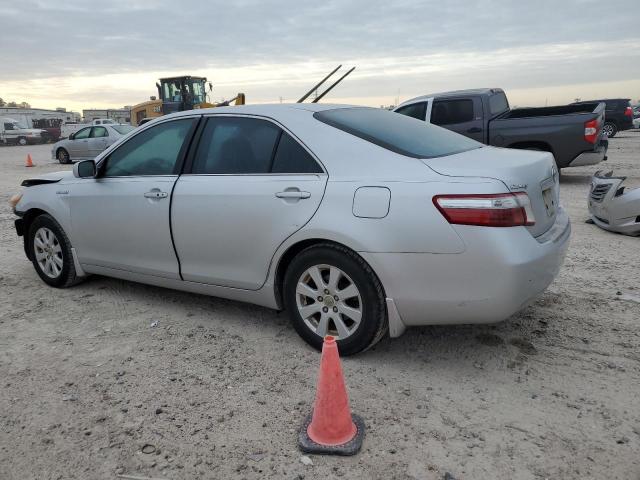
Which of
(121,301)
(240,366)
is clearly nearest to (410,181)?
(240,366)

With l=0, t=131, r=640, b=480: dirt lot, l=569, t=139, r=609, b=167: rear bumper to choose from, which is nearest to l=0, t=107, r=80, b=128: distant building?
l=569, t=139, r=609, b=167: rear bumper

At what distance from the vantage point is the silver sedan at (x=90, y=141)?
19.1 metres

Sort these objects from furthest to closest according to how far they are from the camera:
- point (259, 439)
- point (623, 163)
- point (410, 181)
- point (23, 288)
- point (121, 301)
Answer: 1. point (623, 163)
2. point (23, 288)
3. point (121, 301)
4. point (410, 181)
5. point (259, 439)

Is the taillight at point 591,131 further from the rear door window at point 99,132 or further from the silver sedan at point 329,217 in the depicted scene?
the rear door window at point 99,132

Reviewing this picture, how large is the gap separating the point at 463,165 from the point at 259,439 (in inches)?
73.1

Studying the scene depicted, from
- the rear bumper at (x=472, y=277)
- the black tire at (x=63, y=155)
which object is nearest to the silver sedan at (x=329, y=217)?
the rear bumper at (x=472, y=277)

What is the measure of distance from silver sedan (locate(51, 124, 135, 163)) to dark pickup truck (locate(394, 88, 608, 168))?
39.1ft

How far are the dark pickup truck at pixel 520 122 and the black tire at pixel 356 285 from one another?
26.7 ft

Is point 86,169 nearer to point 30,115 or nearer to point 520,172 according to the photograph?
point 520,172

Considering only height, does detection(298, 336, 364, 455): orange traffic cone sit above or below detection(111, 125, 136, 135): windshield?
below

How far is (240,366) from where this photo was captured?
3.42 meters

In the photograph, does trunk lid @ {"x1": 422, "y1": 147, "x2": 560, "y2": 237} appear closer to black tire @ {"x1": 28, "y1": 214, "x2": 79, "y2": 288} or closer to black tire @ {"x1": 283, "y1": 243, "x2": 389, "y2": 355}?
black tire @ {"x1": 283, "y1": 243, "x2": 389, "y2": 355}

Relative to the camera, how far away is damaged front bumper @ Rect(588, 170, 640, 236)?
6.20 meters

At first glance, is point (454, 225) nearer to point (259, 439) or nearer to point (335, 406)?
point (335, 406)
